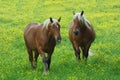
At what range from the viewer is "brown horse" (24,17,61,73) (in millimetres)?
13680

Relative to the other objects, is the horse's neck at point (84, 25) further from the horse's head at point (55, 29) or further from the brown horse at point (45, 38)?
the horse's head at point (55, 29)

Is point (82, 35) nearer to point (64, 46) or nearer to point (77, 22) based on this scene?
point (77, 22)

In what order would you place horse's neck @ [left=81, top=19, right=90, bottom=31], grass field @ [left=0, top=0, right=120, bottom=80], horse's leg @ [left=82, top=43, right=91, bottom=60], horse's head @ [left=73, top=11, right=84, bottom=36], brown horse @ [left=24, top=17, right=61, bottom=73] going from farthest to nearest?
horse's leg @ [left=82, top=43, right=91, bottom=60] < horse's neck @ [left=81, top=19, right=90, bottom=31] < horse's head @ [left=73, top=11, right=84, bottom=36] < grass field @ [left=0, top=0, right=120, bottom=80] < brown horse @ [left=24, top=17, right=61, bottom=73]

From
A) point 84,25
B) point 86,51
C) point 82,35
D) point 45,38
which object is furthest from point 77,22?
point 45,38

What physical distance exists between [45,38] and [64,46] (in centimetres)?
641

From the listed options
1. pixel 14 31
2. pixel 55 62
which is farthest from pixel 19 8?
pixel 55 62

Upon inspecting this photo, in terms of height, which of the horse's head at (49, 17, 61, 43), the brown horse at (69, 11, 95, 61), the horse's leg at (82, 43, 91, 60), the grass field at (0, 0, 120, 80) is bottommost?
the grass field at (0, 0, 120, 80)

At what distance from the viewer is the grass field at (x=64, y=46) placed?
14094 mm

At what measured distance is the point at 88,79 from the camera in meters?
13.0

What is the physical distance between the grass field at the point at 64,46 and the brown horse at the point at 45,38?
71cm

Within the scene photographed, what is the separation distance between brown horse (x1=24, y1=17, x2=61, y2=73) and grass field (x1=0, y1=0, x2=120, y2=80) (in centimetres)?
71

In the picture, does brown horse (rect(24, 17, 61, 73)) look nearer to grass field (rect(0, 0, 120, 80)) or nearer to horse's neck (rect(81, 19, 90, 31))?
grass field (rect(0, 0, 120, 80))

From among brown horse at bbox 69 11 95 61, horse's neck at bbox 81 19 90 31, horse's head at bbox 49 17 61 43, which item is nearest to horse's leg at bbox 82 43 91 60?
brown horse at bbox 69 11 95 61

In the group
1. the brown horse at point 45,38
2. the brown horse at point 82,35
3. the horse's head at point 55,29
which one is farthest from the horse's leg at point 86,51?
the horse's head at point 55,29
